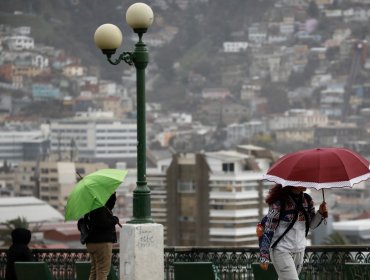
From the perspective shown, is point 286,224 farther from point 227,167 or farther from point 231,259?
point 227,167

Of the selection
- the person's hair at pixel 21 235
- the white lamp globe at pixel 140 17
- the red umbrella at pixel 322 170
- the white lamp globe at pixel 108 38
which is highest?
the white lamp globe at pixel 140 17

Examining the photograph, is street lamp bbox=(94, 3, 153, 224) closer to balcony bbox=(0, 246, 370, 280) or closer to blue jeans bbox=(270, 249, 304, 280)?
balcony bbox=(0, 246, 370, 280)

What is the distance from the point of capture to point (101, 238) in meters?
16.1

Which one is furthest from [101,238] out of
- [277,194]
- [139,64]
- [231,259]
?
[277,194]

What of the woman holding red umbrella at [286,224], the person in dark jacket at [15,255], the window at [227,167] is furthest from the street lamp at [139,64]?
the window at [227,167]

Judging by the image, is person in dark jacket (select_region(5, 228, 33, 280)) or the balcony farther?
the balcony

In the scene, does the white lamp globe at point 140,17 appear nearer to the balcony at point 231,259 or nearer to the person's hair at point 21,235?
the balcony at point 231,259

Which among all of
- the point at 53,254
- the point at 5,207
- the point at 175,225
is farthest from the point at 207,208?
the point at 53,254

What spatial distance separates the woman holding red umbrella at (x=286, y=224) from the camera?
13688mm

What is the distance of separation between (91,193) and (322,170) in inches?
124

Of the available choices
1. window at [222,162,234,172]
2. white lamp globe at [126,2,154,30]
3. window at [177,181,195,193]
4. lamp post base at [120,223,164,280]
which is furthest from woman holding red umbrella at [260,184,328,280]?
window at [222,162,234,172]

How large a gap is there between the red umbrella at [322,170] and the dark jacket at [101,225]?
108 inches

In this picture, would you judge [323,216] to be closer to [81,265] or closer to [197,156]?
[81,265]

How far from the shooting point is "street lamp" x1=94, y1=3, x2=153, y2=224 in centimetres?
1725
